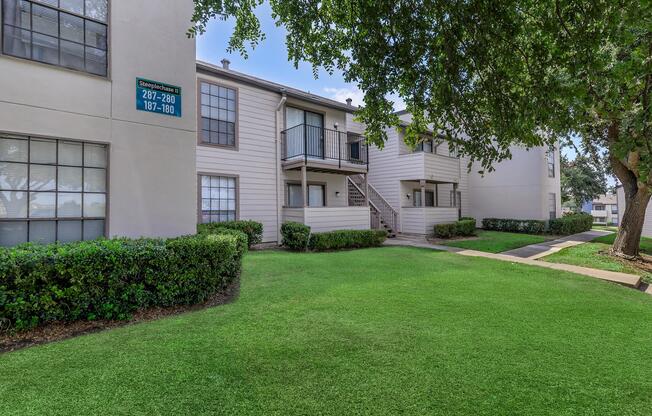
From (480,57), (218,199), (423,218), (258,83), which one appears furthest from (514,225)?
(480,57)

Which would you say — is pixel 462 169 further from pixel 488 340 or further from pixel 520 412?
Answer: pixel 520 412

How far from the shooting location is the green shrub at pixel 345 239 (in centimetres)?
1153

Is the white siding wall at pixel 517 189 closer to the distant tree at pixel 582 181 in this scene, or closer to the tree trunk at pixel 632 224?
the tree trunk at pixel 632 224

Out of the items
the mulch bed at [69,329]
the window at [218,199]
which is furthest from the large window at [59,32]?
the window at [218,199]

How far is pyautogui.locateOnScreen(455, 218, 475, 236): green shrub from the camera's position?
1614 centimetres

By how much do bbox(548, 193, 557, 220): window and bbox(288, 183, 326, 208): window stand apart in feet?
48.3

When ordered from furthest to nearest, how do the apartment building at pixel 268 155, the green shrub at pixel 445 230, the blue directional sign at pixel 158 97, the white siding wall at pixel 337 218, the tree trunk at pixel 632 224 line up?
1. the green shrub at pixel 445 230
2. the white siding wall at pixel 337 218
3. the apartment building at pixel 268 155
4. the tree trunk at pixel 632 224
5. the blue directional sign at pixel 158 97

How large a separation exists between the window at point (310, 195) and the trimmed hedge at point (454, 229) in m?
5.63

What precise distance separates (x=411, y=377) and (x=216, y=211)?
9.39 m

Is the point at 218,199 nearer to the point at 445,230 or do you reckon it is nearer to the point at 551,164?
the point at 445,230

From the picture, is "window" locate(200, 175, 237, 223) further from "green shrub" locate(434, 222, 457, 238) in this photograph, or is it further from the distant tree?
the distant tree

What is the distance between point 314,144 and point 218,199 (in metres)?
4.21

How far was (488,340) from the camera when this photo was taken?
12.6 feet

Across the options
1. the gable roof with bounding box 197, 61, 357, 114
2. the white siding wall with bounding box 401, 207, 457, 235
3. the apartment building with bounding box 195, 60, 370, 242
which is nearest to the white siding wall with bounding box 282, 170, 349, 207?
the apartment building with bounding box 195, 60, 370, 242
